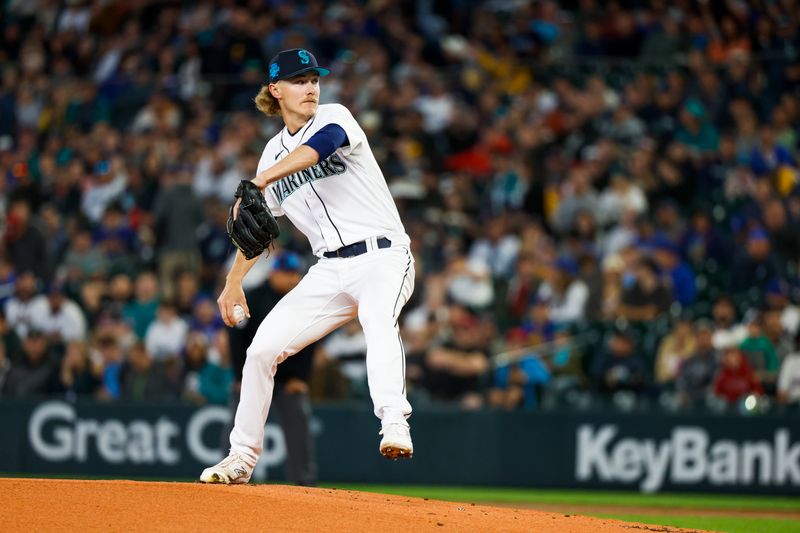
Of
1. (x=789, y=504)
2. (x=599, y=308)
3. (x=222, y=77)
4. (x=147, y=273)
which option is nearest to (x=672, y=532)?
(x=789, y=504)

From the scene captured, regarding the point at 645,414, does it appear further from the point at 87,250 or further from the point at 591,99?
the point at 87,250

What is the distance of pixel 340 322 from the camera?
259 inches

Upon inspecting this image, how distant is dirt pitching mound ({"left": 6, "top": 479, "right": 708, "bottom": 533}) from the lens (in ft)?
18.3

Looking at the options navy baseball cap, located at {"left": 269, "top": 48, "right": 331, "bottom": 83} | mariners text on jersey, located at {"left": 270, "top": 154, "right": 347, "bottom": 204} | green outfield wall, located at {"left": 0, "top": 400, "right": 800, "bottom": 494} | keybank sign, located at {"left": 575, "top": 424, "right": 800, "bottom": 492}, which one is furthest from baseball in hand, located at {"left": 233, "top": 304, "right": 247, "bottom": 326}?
keybank sign, located at {"left": 575, "top": 424, "right": 800, "bottom": 492}

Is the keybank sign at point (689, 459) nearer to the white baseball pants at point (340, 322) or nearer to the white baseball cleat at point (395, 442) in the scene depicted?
the white baseball pants at point (340, 322)

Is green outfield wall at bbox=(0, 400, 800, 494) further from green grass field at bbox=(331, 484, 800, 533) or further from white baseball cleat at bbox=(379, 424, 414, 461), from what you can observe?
white baseball cleat at bbox=(379, 424, 414, 461)

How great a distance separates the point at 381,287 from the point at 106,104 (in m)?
11.7

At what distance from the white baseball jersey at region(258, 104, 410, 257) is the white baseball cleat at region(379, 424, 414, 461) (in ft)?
3.28

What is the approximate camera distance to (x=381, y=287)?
6.30 m

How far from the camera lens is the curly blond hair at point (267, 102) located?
21.9 ft

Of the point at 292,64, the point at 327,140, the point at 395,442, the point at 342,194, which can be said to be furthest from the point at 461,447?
the point at 327,140

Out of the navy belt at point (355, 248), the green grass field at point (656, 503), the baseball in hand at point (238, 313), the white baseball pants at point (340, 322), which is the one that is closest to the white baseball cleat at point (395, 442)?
the white baseball pants at point (340, 322)

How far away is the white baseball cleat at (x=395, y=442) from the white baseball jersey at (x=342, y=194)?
100 cm

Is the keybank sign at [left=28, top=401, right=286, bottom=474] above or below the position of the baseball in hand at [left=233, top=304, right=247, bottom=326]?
below
